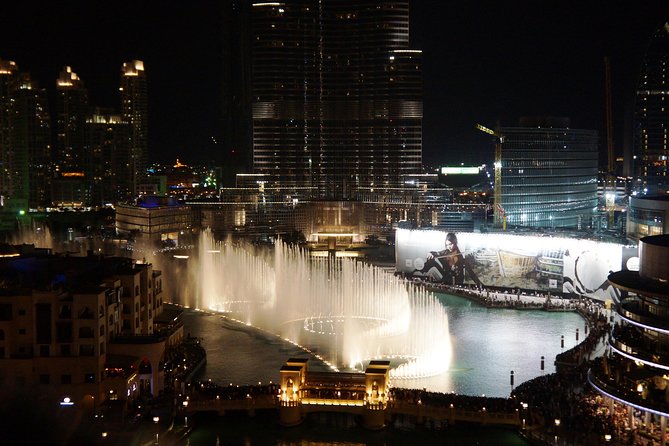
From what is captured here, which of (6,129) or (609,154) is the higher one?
(6,129)

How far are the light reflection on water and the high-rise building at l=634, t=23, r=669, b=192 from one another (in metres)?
42.6

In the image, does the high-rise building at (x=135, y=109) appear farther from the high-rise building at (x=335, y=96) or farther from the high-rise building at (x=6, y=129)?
the high-rise building at (x=335, y=96)

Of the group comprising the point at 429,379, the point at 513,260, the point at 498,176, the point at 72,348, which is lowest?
the point at 429,379

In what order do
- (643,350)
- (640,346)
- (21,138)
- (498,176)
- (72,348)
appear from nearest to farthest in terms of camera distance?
(643,350), (640,346), (72,348), (498,176), (21,138)

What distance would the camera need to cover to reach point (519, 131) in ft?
240

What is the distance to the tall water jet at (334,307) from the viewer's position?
33503mm

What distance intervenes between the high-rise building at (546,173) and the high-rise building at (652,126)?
4868 mm

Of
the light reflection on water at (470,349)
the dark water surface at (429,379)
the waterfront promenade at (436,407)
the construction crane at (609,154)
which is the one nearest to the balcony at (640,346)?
the waterfront promenade at (436,407)

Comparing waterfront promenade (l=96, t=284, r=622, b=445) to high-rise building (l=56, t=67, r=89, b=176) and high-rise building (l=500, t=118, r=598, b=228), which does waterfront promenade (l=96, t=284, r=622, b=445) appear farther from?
high-rise building (l=56, t=67, r=89, b=176)

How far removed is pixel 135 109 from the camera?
113125 mm

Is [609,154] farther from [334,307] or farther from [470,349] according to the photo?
[470,349]

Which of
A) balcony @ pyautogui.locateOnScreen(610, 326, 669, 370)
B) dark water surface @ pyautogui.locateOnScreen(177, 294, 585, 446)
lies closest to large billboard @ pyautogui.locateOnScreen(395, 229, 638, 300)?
dark water surface @ pyautogui.locateOnScreen(177, 294, 585, 446)

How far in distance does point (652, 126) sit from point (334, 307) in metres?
52.2

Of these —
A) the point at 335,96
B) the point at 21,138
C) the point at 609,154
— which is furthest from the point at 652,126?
the point at 21,138
